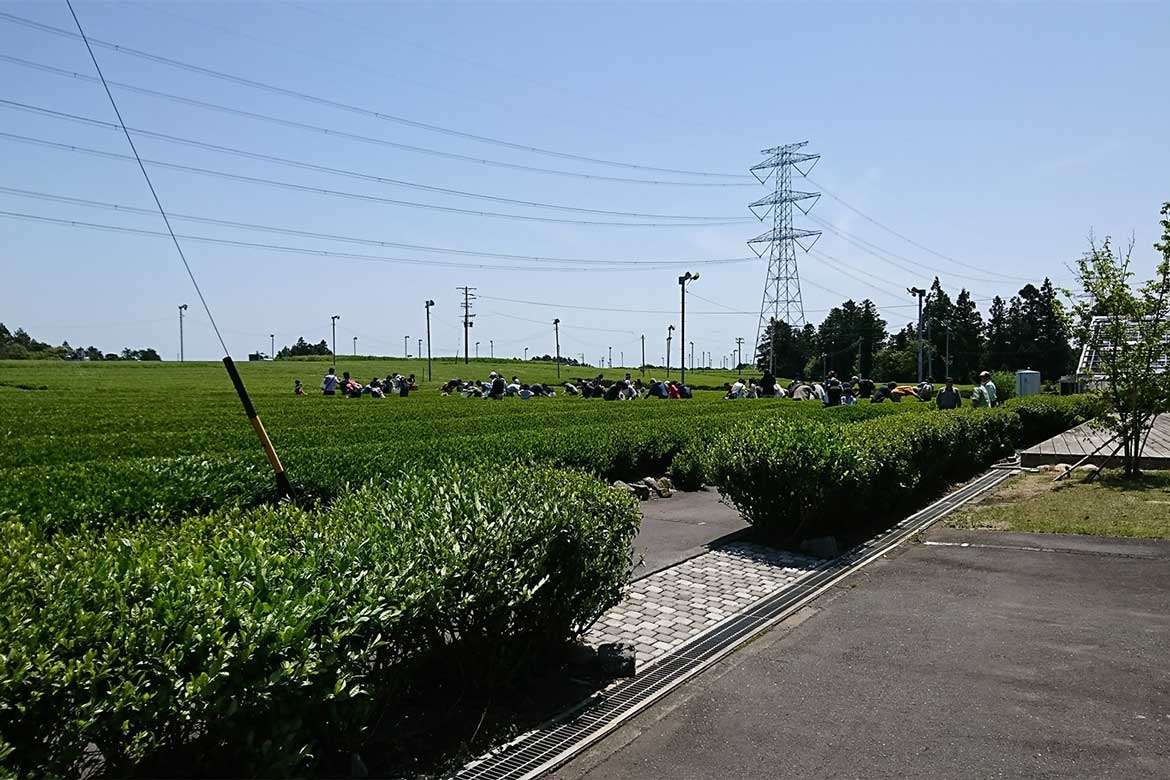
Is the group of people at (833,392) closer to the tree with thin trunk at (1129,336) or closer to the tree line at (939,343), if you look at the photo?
the tree with thin trunk at (1129,336)

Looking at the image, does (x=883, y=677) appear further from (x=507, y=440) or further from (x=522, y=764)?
(x=507, y=440)

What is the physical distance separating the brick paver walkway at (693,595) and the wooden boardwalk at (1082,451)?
979cm

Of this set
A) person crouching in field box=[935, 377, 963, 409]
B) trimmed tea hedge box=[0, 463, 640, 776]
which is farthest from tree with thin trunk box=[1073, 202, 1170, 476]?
trimmed tea hedge box=[0, 463, 640, 776]

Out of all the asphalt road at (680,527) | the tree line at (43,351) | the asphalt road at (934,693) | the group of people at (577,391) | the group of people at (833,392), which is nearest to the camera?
the asphalt road at (934,693)

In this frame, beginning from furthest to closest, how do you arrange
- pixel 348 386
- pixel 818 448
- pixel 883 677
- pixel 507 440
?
1. pixel 348 386
2. pixel 507 440
3. pixel 818 448
4. pixel 883 677

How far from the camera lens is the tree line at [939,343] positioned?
310 ft

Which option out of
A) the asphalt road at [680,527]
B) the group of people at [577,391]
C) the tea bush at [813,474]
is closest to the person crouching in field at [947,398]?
the tea bush at [813,474]

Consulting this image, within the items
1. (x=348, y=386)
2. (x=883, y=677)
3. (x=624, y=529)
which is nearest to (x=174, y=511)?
(x=624, y=529)

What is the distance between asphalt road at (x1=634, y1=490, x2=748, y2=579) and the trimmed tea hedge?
10.4 ft

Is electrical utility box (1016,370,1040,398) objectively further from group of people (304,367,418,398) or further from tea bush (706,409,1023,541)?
tea bush (706,409,1023,541)

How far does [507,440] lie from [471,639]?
325 inches

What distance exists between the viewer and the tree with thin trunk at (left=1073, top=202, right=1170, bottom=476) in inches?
550

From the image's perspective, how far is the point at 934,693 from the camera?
17.0 ft

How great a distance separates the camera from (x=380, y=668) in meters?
4.11
